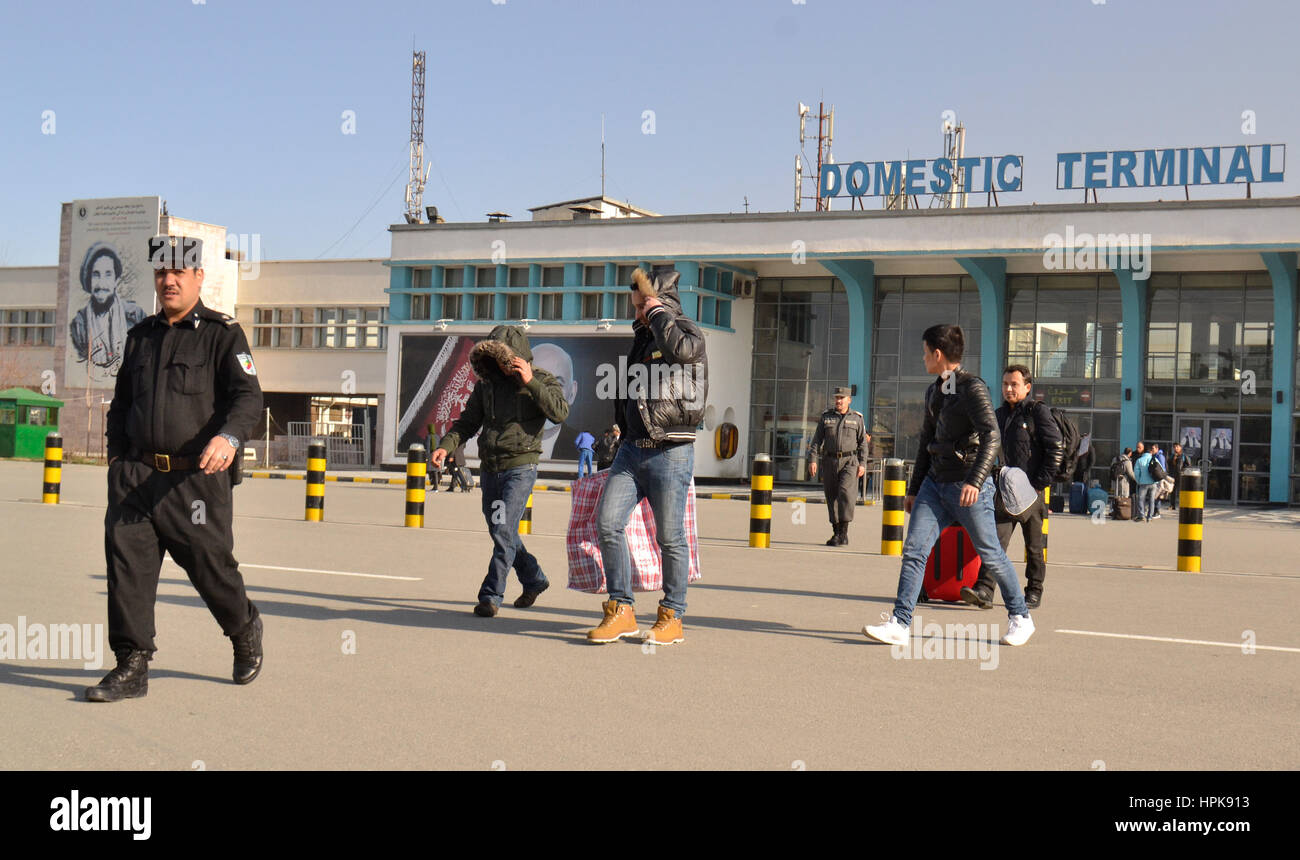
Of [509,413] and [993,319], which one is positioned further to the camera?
[993,319]

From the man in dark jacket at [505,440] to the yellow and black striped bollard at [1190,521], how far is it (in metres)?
7.25

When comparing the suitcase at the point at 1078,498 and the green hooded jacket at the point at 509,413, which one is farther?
the suitcase at the point at 1078,498

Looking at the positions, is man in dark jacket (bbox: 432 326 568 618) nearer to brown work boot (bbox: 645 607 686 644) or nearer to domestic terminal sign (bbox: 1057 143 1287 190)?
brown work boot (bbox: 645 607 686 644)

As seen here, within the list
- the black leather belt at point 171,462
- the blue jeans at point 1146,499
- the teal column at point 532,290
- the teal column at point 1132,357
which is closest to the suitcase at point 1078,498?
the blue jeans at point 1146,499

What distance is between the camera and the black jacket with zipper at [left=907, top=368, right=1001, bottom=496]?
7.51 m

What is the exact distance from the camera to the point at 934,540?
766cm

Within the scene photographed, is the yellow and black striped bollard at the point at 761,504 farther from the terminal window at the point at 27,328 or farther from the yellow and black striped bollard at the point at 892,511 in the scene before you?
the terminal window at the point at 27,328

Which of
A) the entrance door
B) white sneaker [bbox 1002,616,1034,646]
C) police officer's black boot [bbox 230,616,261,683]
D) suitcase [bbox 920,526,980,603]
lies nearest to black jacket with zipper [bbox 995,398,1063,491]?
suitcase [bbox 920,526,980,603]

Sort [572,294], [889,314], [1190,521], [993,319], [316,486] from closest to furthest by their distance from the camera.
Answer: [1190,521] → [316,486] → [993,319] → [889,314] → [572,294]

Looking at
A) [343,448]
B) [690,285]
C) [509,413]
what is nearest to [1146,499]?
[690,285]

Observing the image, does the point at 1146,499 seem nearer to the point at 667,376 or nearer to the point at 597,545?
the point at 597,545

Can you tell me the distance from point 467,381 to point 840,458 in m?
22.9

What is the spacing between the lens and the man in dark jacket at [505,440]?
821 cm

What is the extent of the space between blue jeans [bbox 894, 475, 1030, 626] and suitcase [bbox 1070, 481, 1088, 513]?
22.2m
